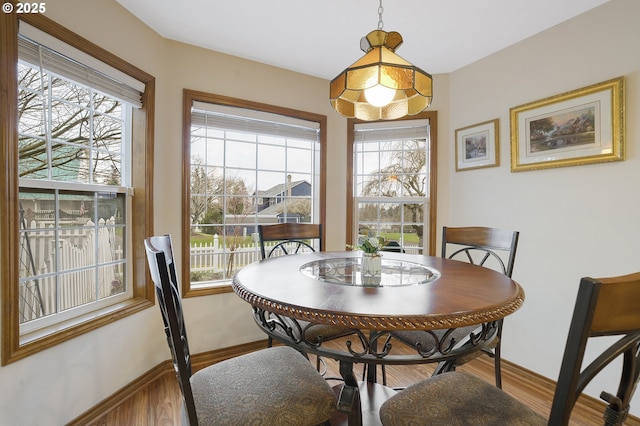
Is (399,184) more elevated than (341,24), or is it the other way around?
(341,24)

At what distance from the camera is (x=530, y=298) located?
7.64 ft

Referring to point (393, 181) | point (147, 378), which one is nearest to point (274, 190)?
point (393, 181)

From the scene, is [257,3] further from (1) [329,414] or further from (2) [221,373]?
(1) [329,414]

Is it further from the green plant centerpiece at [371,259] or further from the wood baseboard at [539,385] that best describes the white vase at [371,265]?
the wood baseboard at [539,385]

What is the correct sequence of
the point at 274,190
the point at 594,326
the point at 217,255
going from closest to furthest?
the point at 594,326 < the point at 217,255 < the point at 274,190

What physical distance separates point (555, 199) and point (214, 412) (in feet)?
8.09

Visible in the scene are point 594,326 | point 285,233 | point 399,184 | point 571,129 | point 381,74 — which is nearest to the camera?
point 594,326

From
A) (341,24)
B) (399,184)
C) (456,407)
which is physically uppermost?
(341,24)

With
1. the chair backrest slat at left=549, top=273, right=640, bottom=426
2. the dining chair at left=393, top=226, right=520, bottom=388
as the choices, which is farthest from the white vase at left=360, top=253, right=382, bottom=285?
the chair backrest slat at left=549, top=273, right=640, bottom=426

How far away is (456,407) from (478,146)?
89.2 inches

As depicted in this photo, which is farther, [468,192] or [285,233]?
[468,192]

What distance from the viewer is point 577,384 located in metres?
0.67

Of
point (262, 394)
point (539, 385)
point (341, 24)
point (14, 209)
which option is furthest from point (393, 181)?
point (14, 209)

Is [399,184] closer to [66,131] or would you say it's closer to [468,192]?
[468,192]
